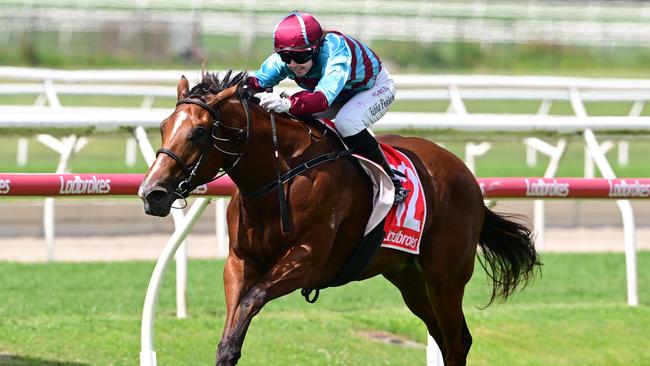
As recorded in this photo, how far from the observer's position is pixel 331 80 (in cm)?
520

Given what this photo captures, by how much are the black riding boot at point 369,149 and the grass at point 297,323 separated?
129 centimetres

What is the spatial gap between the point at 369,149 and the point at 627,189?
184cm

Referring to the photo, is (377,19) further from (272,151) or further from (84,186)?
(272,151)

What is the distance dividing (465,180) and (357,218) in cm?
91

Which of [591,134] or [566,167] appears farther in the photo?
[566,167]

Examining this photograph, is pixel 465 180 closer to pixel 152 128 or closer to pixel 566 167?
pixel 152 128

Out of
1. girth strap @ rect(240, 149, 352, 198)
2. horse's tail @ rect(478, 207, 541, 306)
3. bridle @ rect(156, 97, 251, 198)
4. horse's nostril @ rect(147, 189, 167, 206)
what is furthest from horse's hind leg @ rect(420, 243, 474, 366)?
horse's nostril @ rect(147, 189, 167, 206)

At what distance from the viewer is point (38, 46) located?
2841cm

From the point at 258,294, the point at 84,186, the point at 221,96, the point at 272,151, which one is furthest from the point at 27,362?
the point at 221,96

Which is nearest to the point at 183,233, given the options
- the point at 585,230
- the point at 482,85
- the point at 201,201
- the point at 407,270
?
the point at 201,201

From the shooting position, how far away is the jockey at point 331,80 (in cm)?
516

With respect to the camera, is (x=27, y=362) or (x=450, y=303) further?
(x=450, y=303)

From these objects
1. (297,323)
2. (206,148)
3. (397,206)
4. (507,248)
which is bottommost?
(297,323)

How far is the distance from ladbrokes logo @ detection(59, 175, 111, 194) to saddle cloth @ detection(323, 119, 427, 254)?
3.32 feet
